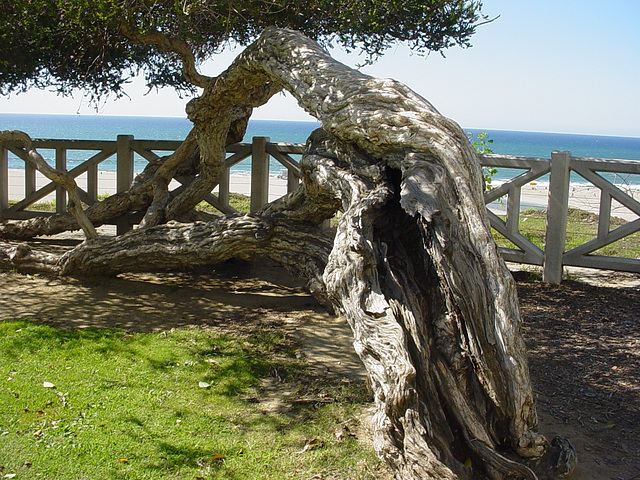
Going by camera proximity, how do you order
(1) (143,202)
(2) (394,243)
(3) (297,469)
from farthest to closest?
1. (1) (143,202)
2. (2) (394,243)
3. (3) (297,469)

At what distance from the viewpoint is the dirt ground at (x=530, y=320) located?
4.27m

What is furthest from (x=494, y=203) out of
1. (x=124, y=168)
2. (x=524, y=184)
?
(x=124, y=168)

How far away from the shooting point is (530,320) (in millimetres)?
6512

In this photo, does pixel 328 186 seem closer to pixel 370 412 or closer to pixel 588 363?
pixel 370 412

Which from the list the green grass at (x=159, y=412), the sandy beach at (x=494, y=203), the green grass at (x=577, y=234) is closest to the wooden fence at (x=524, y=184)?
the green grass at (x=577, y=234)

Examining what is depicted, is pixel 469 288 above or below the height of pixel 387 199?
below

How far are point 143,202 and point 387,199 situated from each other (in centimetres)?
506

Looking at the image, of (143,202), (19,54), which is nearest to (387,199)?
(143,202)

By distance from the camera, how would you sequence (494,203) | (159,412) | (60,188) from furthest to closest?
(494,203) < (60,188) < (159,412)

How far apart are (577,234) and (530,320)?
6.43 m

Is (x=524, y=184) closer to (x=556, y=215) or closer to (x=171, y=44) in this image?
(x=556, y=215)

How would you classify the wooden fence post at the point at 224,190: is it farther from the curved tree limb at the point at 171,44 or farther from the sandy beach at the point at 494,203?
the sandy beach at the point at 494,203

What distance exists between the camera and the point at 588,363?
211 inches

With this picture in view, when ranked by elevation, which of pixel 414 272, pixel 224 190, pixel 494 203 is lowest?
pixel 494 203
